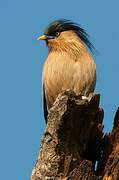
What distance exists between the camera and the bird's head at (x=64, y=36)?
34.6 feet

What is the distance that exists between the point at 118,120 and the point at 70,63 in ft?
8.77

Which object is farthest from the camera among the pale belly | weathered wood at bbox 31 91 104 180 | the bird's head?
the bird's head

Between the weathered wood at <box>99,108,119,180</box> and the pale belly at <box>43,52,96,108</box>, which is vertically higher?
the pale belly at <box>43,52,96,108</box>

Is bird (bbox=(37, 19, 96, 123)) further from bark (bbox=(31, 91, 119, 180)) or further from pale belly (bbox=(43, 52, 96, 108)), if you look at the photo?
bark (bbox=(31, 91, 119, 180))

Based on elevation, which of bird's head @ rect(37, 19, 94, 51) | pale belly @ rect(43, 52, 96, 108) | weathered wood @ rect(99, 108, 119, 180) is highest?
bird's head @ rect(37, 19, 94, 51)

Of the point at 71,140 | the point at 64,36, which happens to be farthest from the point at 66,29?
the point at 71,140

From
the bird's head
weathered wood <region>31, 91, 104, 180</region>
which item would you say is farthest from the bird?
weathered wood <region>31, 91, 104, 180</region>

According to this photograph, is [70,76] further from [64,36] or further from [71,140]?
[71,140]

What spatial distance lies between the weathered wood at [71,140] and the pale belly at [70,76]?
2.15m

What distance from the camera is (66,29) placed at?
10695 mm

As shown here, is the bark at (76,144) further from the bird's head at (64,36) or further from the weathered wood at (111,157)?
the bird's head at (64,36)

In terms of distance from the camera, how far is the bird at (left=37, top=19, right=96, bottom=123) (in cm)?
952

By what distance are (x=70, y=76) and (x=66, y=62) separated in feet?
1.18

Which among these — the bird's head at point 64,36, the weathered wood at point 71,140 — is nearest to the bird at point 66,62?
the bird's head at point 64,36
